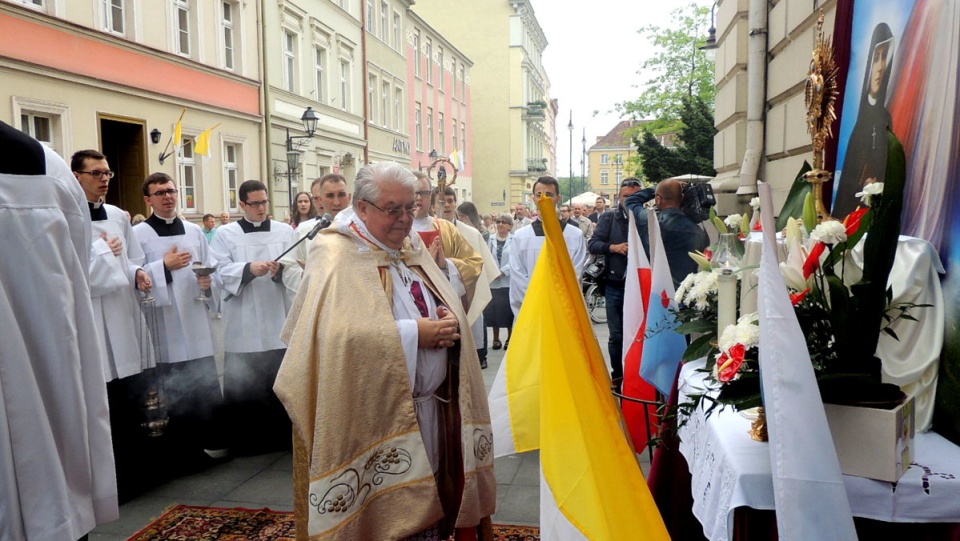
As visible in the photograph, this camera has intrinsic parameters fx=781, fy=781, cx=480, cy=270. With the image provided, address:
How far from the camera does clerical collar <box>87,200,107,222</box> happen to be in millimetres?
4680

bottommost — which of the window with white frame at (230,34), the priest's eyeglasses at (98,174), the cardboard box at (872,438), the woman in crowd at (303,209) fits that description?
the cardboard box at (872,438)

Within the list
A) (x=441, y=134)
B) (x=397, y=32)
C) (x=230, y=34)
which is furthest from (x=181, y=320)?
(x=441, y=134)

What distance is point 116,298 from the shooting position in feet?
15.5

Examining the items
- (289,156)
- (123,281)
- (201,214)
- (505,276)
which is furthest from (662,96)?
(123,281)

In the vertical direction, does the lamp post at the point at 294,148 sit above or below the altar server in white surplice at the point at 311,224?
above

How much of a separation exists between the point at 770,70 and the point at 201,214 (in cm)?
1372

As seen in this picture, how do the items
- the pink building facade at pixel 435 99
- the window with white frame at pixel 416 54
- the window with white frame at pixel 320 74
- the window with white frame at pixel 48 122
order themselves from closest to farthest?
the window with white frame at pixel 48 122 → the window with white frame at pixel 320 74 → the pink building facade at pixel 435 99 → the window with white frame at pixel 416 54

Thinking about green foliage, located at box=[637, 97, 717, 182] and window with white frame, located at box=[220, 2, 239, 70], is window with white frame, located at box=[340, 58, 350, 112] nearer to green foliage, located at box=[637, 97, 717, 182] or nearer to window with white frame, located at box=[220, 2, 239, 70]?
window with white frame, located at box=[220, 2, 239, 70]

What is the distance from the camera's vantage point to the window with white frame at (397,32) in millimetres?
32844

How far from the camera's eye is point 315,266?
3139 millimetres

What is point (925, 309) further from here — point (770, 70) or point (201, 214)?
point (201, 214)

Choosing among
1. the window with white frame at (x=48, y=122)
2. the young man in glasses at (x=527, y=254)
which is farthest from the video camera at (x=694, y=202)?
the window with white frame at (x=48, y=122)

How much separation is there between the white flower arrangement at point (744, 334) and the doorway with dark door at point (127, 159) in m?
15.2

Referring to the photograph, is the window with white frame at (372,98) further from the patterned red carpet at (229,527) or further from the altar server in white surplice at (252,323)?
the patterned red carpet at (229,527)
